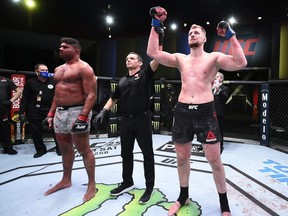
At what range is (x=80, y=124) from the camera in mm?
2133

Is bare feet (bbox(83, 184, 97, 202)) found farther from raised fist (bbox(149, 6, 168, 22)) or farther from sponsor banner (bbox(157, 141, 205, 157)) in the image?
sponsor banner (bbox(157, 141, 205, 157))

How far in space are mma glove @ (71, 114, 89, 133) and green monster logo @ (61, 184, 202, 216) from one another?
2.40 feet

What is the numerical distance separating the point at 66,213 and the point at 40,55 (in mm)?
9329

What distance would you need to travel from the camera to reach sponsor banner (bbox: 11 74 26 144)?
4332 mm

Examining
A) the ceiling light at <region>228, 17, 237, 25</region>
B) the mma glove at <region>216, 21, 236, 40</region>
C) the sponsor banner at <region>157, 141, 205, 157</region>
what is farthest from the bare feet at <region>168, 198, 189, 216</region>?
the ceiling light at <region>228, 17, 237, 25</region>

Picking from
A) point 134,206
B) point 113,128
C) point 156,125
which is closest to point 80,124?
point 134,206

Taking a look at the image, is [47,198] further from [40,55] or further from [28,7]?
[40,55]

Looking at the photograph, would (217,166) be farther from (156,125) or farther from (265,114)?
(156,125)

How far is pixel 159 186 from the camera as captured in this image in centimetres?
257

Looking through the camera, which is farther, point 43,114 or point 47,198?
point 43,114

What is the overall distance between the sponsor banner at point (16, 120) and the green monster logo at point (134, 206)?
9.78ft

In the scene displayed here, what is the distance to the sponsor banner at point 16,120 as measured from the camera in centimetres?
433

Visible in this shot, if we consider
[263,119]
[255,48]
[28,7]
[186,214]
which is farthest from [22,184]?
[255,48]

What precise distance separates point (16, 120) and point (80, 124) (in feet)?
9.58
